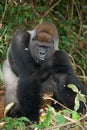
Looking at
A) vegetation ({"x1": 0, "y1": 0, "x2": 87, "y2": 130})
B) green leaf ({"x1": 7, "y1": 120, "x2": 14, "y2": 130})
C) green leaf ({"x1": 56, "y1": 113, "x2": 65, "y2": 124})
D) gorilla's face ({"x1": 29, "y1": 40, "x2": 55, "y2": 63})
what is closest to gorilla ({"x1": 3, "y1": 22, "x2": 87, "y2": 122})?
gorilla's face ({"x1": 29, "y1": 40, "x2": 55, "y2": 63})

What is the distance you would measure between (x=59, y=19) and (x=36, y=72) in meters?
2.41

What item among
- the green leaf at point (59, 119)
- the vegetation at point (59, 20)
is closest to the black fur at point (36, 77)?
the vegetation at point (59, 20)

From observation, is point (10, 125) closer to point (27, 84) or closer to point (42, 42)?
point (27, 84)

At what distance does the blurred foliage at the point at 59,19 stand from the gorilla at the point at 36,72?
2.33 feet

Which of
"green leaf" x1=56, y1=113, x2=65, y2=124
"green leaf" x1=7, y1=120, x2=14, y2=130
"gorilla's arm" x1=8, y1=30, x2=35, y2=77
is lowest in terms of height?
"green leaf" x1=7, y1=120, x2=14, y2=130

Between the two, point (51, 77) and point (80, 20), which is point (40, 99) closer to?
point (51, 77)

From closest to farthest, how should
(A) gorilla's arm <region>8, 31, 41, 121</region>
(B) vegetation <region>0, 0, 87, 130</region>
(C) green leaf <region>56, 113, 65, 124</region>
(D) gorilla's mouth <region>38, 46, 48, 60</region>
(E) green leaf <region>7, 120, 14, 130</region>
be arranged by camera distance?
(C) green leaf <region>56, 113, 65, 124</region>
(E) green leaf <region>7, 120, 14, 130</region>
(A) gorilla's arm <region>8, 31, 41, 121</region>
(D) gorilla's mouth <region>38, 46, 48, 60</region>
(B) vegetation <region>0, 0, 87, 130</region>

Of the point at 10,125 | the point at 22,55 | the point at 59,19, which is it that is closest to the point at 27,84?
the point at 22,55

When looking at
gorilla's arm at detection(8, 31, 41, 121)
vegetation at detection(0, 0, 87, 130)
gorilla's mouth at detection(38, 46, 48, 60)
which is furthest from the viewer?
vegetation at detection(0, 0, 87, 130)

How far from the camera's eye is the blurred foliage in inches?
261

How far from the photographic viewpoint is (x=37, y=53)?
202 inches

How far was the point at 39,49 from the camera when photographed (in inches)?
202

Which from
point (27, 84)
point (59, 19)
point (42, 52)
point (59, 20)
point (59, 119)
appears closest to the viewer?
point (59, 119)

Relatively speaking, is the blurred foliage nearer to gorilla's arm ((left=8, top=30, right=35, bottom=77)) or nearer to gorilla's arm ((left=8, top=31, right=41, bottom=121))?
gorilla's arm ((left=8, top=30, right=35, bottom=77))
